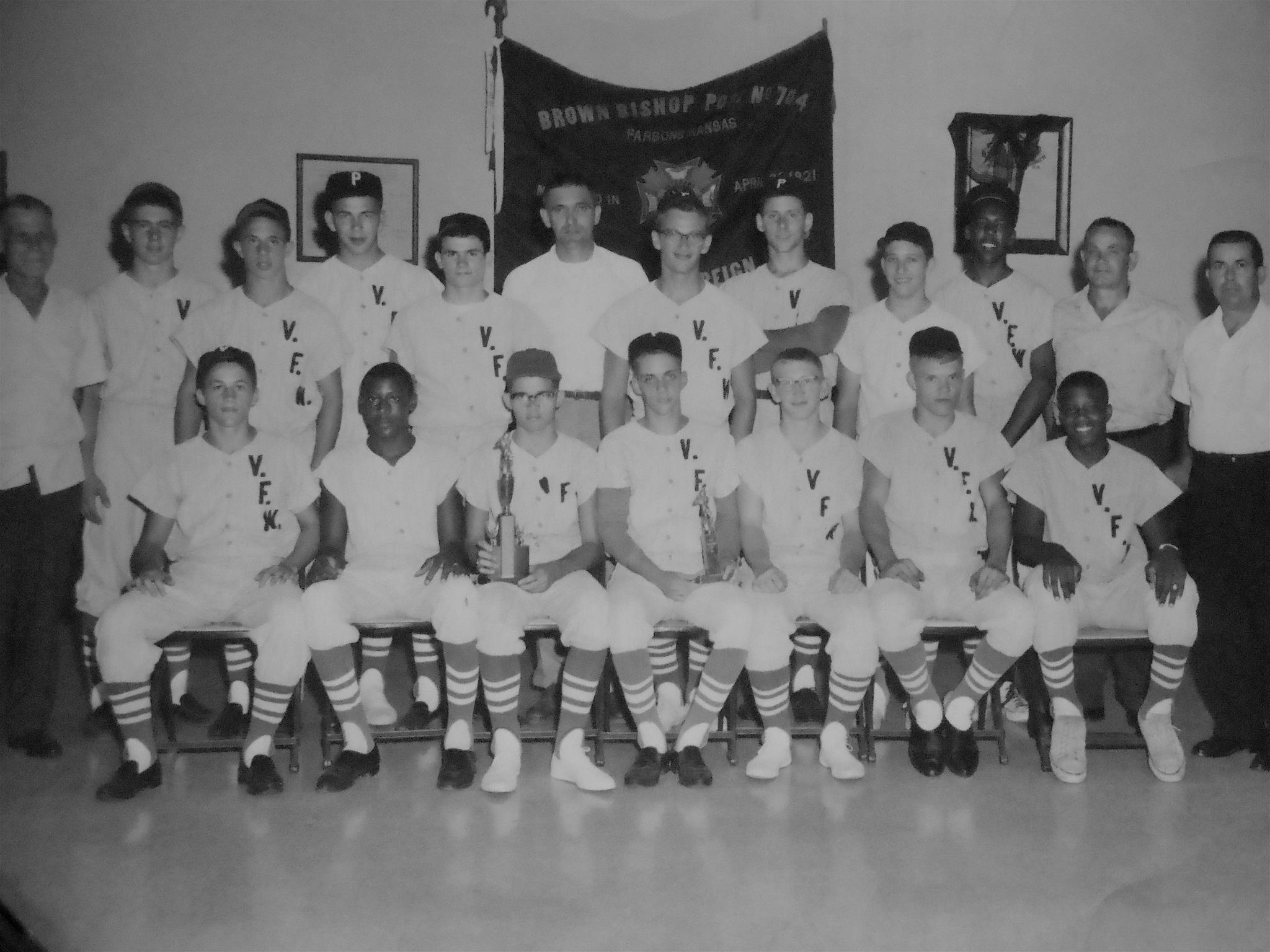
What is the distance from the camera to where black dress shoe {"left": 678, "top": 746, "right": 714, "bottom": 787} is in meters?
3.25

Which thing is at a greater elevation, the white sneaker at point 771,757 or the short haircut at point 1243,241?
the short haircut at point 1243,241

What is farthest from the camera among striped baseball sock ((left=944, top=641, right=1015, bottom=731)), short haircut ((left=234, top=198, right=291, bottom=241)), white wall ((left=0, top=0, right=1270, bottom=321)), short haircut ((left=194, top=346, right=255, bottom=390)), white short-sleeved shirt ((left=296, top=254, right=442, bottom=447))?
white wall ((left=0, top=0, right=1270, bottom=321))

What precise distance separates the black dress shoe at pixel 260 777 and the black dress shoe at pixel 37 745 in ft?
2.39

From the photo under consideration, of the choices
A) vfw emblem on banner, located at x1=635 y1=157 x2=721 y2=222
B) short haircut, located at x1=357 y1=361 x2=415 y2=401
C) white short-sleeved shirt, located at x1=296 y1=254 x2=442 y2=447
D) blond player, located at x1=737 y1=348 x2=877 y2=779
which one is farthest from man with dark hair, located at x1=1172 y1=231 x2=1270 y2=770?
white short-sleeved shirt, located at x1=296 y1=254 x2=442 y2=447

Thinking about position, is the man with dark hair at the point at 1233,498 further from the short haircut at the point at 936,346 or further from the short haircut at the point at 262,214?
the short haircut at the point at 262,214

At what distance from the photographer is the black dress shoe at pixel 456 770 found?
326cm

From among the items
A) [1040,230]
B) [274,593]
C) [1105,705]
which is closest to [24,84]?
[274,593]

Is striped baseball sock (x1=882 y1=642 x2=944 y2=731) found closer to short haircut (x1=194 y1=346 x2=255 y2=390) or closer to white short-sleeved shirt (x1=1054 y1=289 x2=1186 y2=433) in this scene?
white short-sleeved shirt (x1=1054 y1=289 x2=1186 y2=433)

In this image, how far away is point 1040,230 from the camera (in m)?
5.65

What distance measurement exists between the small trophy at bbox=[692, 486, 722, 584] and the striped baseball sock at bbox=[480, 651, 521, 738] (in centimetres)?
63

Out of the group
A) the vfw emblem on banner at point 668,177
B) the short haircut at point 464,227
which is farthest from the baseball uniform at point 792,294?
the vfw emblem on banner at point 668,177

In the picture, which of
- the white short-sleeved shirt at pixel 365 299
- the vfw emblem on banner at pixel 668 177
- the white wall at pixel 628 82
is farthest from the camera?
the vfw emblem on banner at pixel 668 177

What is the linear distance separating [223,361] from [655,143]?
2566mm

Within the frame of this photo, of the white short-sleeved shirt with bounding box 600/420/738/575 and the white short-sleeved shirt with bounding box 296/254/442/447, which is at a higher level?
the white short-sleeved shirt with bounding box 296/254/442/447
